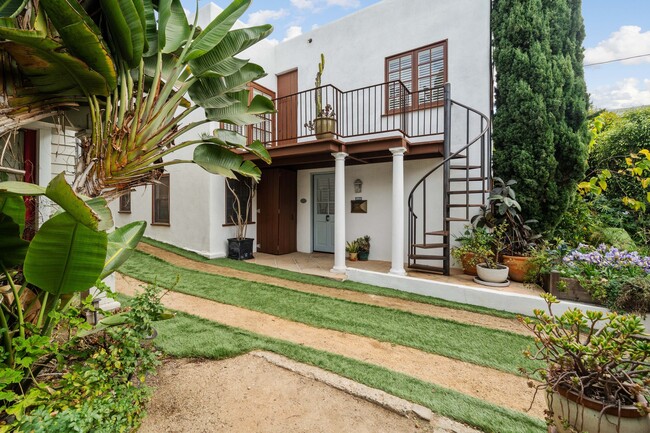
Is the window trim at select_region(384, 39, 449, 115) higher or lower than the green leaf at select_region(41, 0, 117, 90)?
higher

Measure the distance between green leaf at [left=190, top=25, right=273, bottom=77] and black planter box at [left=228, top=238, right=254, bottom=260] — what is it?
215 inches

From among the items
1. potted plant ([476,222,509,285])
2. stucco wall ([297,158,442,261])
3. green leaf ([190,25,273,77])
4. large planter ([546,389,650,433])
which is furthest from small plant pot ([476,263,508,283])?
green leaf ([190,25,273,77])

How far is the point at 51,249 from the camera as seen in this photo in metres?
1.49

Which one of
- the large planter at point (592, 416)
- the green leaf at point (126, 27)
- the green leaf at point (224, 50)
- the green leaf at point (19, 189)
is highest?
the green leaf at point (224, 50)

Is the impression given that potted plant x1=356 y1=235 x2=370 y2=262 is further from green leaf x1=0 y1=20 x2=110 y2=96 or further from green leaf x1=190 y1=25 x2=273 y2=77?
green leaf x1=0 y1=20 x2=110 y2=96

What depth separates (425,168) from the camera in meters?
6.81

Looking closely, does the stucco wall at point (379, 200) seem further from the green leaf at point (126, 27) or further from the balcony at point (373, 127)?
the green leaf at point (126, 27)

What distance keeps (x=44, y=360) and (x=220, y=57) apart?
2652mm

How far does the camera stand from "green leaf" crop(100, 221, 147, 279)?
1978 mm

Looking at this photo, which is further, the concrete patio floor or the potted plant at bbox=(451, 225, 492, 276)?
the potted plant at bbox=(451, 225, 492, 276)

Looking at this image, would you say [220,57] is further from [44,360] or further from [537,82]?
[537,82]

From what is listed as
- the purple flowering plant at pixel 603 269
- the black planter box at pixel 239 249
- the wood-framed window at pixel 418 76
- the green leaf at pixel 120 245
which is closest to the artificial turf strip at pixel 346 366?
the green leaf at pixel 120 245

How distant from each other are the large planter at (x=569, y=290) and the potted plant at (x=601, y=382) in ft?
10.5

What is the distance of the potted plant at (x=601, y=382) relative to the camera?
4.14 ft
